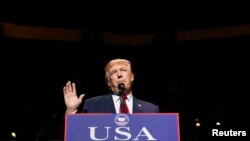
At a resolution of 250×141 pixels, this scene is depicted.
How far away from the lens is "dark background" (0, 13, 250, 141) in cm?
771

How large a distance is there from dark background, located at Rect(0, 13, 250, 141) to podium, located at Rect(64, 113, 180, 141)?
18.2 feet

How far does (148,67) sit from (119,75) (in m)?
6.68

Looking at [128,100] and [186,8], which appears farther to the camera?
[186,8]

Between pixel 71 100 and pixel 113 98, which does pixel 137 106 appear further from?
pixel 71 100

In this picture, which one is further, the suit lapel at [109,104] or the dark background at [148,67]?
the dark background at [148,67]

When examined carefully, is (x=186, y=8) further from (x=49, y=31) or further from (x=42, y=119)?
(x=42, y=119)

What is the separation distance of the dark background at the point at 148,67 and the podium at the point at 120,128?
556cm

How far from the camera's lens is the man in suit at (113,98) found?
6.73ft

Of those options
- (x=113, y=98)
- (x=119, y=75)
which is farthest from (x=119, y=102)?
(x=119, y=75)

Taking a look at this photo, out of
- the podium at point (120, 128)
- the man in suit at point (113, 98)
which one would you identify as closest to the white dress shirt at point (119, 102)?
the man in suit at point (113, 98)

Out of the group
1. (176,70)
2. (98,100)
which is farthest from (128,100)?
(176,70)

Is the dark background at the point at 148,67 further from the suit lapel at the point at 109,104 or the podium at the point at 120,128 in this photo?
the podium at the point at 120,128

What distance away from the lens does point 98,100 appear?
214 centimetres

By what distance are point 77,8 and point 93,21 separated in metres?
0.63
